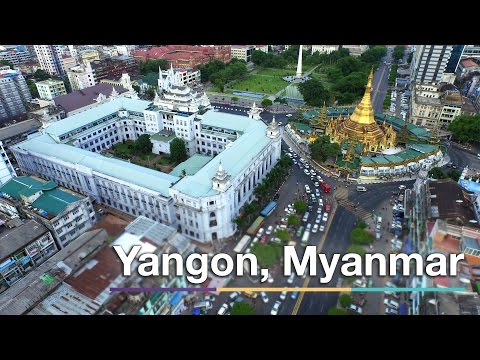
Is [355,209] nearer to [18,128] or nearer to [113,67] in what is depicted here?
[18,128]

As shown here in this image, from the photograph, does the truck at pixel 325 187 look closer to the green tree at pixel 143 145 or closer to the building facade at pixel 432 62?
the green tree at pixel 143 145

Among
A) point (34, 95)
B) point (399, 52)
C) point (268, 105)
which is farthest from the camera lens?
point (399, 52)

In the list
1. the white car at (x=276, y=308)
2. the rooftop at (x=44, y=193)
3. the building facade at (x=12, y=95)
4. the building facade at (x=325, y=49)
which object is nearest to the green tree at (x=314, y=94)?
the building facade at (x=325, y=49)

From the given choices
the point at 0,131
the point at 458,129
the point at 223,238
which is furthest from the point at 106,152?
the point at 458,129

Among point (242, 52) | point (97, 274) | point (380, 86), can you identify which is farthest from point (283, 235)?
point (242, 52)

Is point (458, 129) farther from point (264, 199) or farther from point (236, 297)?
point (236, 297)

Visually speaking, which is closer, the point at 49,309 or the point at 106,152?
the point at 49,309

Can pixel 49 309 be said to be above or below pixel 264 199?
above
